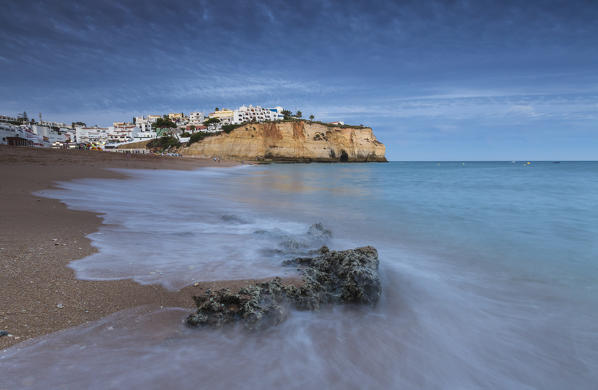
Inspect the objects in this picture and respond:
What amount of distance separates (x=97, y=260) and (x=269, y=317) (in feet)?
6.43

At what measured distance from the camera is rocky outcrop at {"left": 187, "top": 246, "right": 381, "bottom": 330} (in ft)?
6.90

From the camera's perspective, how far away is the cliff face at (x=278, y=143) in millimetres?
57469

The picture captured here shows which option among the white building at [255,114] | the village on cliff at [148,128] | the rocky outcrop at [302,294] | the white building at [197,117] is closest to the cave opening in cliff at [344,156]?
the village on cliff at [148,128]

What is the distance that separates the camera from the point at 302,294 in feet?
8.32

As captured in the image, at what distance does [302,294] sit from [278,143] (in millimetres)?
57700

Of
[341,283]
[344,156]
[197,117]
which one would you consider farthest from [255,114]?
[341,283]

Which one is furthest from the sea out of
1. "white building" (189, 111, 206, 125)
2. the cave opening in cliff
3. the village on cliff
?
"white building" (189, 111, 206, 125)

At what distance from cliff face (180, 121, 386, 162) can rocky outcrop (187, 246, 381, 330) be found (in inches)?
2230

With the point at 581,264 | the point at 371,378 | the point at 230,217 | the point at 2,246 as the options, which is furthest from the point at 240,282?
the point at 581,264

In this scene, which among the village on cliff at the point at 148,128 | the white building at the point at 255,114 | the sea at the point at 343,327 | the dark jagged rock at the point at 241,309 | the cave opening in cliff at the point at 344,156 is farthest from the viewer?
the white building at the point at 255,114

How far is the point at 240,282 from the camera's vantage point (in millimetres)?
2785

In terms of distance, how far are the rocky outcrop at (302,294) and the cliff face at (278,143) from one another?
186 feet

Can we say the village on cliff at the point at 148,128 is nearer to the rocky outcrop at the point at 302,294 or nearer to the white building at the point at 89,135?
the white building at the point at 89,135

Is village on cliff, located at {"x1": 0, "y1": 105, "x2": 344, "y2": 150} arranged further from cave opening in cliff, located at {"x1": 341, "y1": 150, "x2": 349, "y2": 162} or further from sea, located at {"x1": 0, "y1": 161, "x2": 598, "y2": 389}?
sea, located at {"x1": 0, "y1": 161, "x2": 598, "y2": 389}
